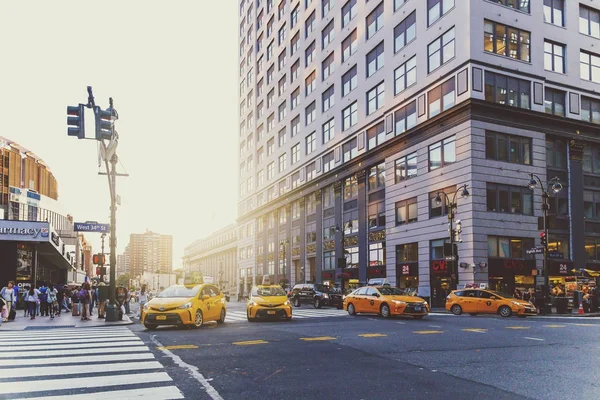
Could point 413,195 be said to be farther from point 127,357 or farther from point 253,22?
point 253,22

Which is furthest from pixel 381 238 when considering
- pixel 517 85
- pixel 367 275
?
pixel 517 85

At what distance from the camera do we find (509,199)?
37125mm

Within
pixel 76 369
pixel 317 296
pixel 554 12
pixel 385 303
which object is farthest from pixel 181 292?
pixel 554 12

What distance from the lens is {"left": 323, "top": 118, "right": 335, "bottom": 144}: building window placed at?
186 feet

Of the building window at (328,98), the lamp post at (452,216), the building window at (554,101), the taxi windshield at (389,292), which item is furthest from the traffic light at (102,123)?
the building window at (328,98)

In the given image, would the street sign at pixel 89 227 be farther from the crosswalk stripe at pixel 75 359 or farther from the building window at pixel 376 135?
the building window at pixel 376 135

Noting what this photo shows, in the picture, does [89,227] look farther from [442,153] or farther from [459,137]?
[442,153]

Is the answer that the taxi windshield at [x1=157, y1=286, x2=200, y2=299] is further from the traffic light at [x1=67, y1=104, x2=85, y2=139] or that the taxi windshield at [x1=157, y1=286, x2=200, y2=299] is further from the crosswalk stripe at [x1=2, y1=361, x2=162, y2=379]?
the crosswalk stripe at [x1=2, y1=361, x2=162, y2=379]

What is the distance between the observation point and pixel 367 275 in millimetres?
47938

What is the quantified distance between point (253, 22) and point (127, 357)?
82006 millimetres

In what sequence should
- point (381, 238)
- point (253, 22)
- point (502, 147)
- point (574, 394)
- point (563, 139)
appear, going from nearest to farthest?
1. point (574, 394)
2. point (502, 147)
3. point (563, 139)
4. point (381, 238)
5. point (253, 22)

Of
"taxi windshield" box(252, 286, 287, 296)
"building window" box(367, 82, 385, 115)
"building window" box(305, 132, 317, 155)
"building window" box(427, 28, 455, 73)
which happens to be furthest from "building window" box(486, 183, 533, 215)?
"building window" box(305, 132, 317, 155)

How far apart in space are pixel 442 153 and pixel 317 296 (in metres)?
13.3

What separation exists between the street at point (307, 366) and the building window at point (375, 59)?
117 feet
